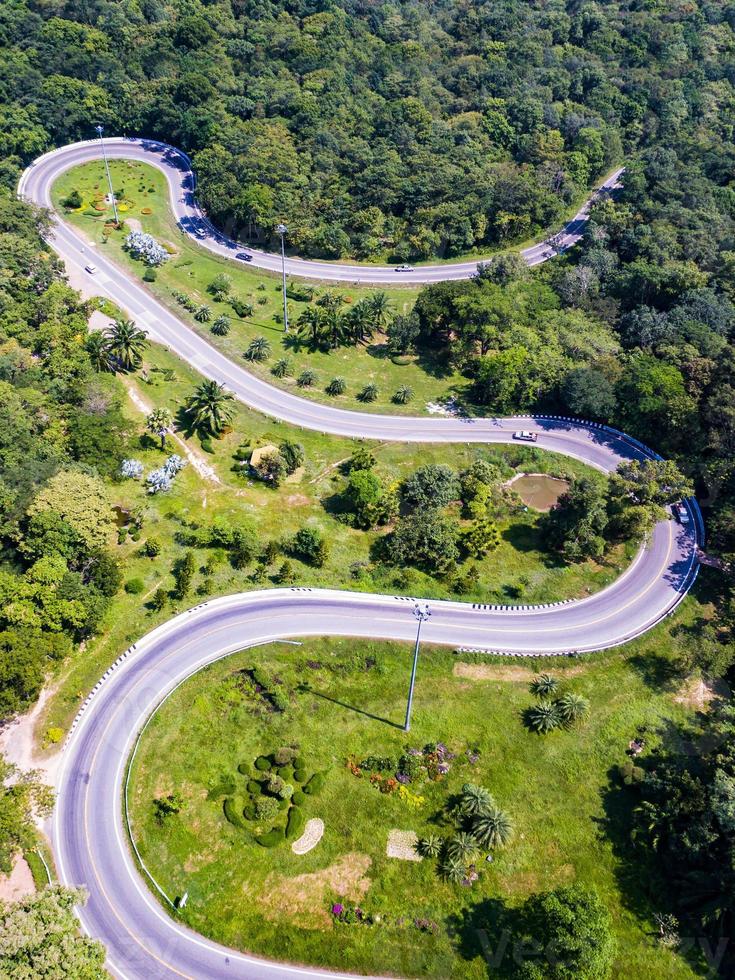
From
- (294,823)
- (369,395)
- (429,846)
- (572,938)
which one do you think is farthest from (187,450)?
(572,938)

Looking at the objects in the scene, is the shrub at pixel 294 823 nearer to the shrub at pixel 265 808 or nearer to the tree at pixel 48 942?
the shrub at pixel 265 808

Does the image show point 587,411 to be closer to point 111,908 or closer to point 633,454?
point 633,454

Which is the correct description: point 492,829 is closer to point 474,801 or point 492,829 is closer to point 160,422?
point 474,801

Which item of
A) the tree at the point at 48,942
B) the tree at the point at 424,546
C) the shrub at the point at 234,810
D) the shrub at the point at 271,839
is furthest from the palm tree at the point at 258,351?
the tree at the point at 48,942

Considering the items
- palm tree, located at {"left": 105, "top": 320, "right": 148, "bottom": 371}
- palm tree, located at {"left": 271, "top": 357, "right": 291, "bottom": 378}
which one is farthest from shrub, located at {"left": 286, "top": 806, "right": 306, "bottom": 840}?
palm tree, located at {"left": 105, "top": 320, "right": 148, "bottom": 371}

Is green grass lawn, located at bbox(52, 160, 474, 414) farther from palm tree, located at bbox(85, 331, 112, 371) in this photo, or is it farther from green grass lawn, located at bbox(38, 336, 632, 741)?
palm tree, located at bbox(85, 331, 112, 371)
